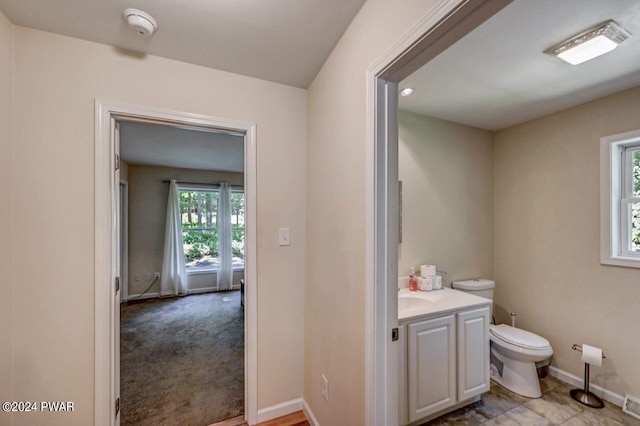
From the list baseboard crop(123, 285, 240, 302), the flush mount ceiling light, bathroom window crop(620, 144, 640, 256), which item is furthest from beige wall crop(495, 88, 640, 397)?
baseboard crop(123, 285, 240, 302)

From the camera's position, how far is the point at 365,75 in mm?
1152

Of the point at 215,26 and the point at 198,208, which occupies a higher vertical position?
the point at 215,26

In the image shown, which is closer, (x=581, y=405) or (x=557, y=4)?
(x=557, y=4)

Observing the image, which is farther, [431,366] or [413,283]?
[413,283]

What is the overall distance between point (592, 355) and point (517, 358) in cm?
49

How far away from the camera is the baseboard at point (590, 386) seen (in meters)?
1.95

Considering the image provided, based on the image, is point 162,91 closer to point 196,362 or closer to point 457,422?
point 196,362

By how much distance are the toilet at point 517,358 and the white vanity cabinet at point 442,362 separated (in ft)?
1.15

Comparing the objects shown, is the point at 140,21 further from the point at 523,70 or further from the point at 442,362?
the point at 442,362

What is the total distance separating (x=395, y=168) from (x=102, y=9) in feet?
5.14

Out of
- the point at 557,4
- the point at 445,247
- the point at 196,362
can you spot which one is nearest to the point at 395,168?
the point at 557,4

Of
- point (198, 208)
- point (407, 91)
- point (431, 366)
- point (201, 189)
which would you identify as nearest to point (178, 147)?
point (201, 189)

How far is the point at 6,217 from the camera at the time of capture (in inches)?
50.1

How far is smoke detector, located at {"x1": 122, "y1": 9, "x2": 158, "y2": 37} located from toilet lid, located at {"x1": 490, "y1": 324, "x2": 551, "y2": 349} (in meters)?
3.24
